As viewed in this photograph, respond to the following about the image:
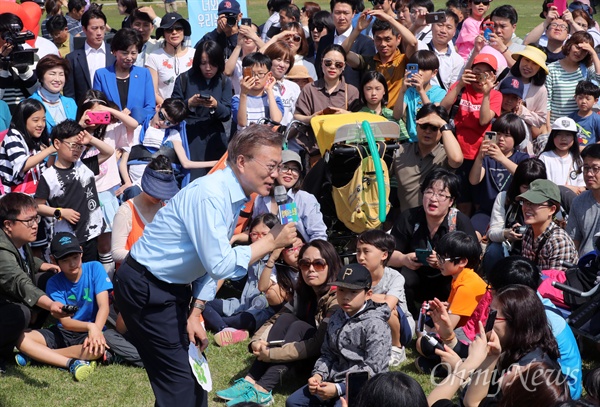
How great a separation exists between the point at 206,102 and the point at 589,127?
3461mm

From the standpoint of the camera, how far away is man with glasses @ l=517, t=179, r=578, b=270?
5.92 metres

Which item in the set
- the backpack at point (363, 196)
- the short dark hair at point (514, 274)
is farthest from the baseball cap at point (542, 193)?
the backpack at point (363, 196)

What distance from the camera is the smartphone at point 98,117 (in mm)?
7227

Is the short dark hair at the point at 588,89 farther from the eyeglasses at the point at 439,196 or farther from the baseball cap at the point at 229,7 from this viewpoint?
the baseball cap at the point at 229,7

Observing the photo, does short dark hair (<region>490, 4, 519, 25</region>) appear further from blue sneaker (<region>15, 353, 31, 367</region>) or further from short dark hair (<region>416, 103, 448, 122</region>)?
blue sneaker (<region>15, 353, 31, 367</region>)

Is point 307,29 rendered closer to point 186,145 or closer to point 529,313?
point 186,145

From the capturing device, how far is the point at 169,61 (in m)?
8.88

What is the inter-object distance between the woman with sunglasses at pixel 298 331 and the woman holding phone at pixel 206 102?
234cm

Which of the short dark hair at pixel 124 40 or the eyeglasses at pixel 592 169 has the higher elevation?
the eyeglasses at pixel 592 169

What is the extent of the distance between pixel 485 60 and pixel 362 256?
2.40 m

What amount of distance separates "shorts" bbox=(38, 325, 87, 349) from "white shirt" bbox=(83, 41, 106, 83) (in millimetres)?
3404

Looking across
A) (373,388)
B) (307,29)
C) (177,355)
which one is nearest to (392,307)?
(177,355)

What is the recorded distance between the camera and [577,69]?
8258mm

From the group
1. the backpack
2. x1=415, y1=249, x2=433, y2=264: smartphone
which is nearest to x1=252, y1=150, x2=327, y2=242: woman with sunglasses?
the backpack
